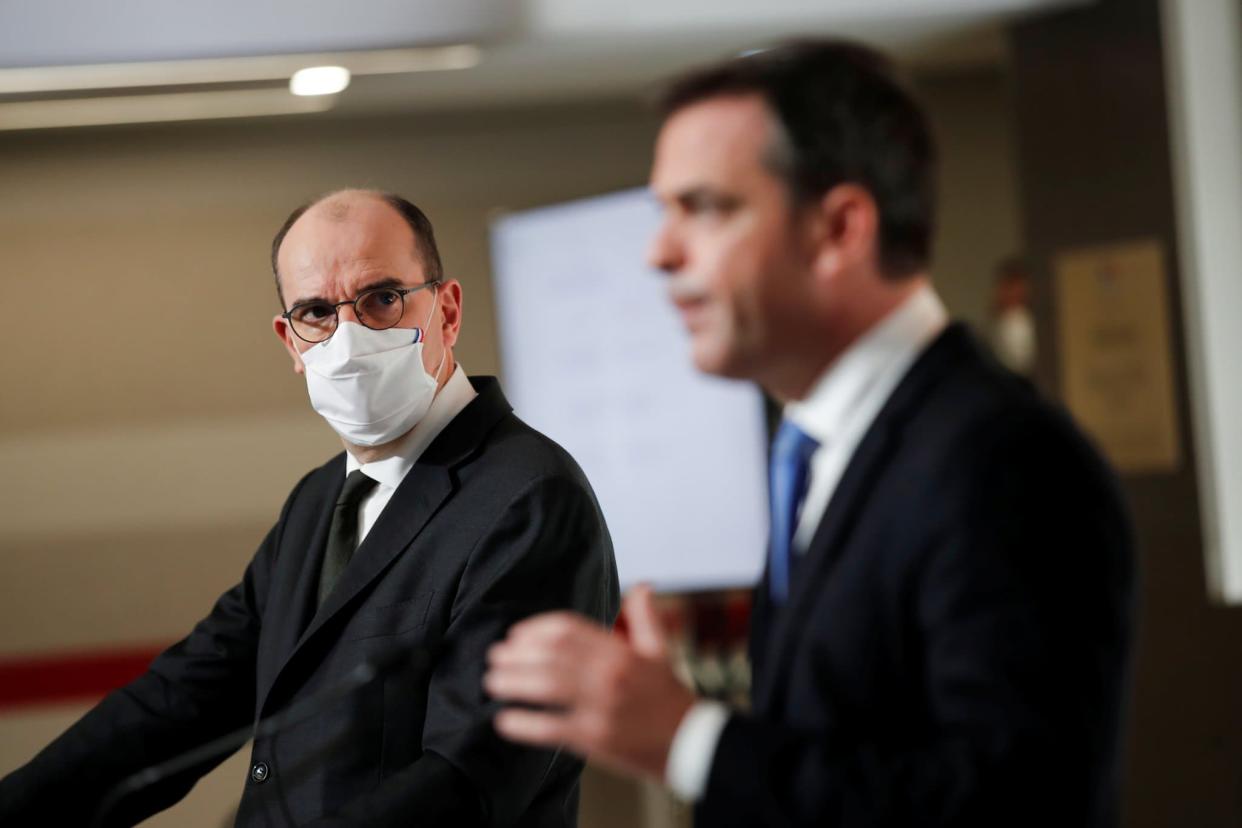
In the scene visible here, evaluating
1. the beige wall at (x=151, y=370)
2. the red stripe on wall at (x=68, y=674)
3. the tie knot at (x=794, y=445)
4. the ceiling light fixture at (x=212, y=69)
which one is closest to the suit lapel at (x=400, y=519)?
the beige wall at (x=151, y=370)

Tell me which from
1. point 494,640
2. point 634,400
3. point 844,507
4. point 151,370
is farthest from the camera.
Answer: point 634,400

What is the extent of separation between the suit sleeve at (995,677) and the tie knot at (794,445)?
146 millimetres

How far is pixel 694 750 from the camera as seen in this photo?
93 centimetres

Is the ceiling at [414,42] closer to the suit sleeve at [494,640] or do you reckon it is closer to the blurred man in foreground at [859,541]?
the suit sleeve at [494,640]

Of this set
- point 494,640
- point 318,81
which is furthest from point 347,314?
point 318,81

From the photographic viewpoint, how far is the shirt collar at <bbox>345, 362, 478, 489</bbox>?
1.41m

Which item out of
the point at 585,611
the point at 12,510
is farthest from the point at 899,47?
the point at 585,611

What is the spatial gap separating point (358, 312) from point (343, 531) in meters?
0.23

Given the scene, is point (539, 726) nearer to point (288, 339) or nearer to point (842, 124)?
point (842, 124)

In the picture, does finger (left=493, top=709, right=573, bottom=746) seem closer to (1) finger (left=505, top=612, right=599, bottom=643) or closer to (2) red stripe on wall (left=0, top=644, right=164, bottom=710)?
(1) finger (left=505, top=612, right=599, bottom=643)

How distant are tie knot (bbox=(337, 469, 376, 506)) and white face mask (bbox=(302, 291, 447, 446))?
6cm

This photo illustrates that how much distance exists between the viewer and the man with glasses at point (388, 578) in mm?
1278

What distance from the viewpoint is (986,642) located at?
877 millimetres

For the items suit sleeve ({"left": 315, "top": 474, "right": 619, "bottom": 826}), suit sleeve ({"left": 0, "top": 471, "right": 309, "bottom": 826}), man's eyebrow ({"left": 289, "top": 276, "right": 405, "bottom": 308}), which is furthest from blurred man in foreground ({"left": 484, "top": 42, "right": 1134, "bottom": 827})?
suit sleeve ({"left": 0, "top": 471, "right": 309, "bottom": 826})
